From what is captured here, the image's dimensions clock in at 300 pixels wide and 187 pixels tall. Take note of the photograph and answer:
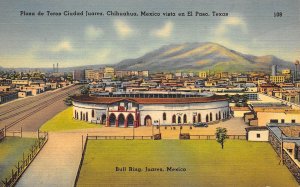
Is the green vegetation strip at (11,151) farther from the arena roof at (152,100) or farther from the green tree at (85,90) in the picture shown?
the arena roof at (152,100)

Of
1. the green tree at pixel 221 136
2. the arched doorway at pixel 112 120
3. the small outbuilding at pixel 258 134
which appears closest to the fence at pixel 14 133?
the arched doorway at pixel 112 120

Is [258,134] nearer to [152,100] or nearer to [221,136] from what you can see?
[221,136]

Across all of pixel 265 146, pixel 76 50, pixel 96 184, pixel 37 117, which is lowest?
pixel 96 184

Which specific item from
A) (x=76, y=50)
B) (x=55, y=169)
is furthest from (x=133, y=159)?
(x=76, y=50)

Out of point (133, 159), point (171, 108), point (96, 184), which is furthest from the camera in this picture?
point (171, 108)

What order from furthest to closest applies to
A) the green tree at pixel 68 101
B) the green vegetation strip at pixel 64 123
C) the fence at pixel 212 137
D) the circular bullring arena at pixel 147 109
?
the circular bullring arena at pixel 147 109
the green tree at pixel 68 101
the green vegetation strip at pixel 64 123
the fence at pixel 212 137

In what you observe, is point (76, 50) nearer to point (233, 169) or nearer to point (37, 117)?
point (37, 117)
